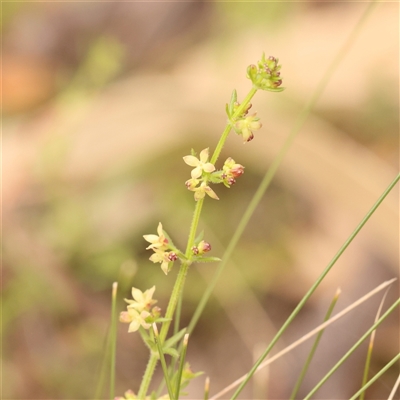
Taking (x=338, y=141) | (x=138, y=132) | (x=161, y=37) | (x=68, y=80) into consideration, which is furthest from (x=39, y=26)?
(x=338, y=141)

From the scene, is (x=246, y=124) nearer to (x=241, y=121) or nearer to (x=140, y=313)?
(x=241, y=121)

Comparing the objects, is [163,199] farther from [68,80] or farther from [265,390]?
[68,80]

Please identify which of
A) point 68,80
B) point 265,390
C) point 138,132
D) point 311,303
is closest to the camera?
point 265,390

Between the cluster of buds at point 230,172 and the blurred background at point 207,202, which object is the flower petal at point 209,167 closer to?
the cluster of buds at point 230,172

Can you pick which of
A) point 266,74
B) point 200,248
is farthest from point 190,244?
point 266,74

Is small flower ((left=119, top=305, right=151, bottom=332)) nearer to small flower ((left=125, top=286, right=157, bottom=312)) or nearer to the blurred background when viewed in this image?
small flower ((left=125, top=286, right=157, bottom=312))

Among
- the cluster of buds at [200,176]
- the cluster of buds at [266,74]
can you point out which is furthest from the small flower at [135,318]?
the cluster of buds at [266,74]
